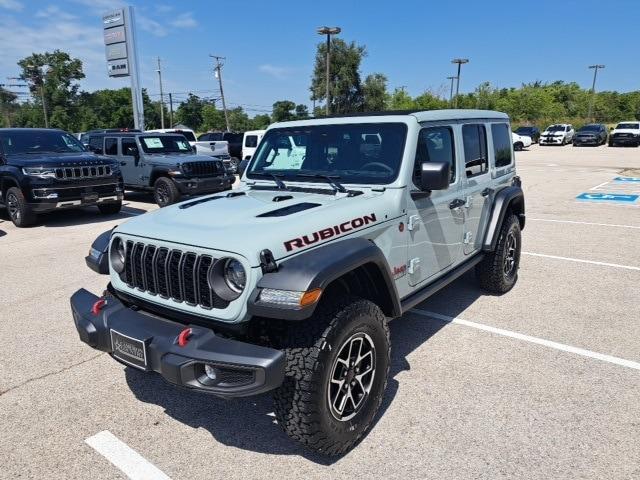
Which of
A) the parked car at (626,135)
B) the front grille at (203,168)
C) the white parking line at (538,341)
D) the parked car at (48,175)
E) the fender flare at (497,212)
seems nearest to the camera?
the white parking line at (538,341)

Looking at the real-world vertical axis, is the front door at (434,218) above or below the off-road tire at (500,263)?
above

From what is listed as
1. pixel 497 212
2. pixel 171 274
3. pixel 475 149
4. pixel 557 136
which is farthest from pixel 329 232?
pixel 557 136

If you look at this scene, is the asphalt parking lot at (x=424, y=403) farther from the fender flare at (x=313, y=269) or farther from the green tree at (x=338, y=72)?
the green tree at (x=338, y=72)

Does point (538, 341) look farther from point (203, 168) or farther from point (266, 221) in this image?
point (203, 168)

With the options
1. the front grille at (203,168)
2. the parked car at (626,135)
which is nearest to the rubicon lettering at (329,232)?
the front grille at (203,168)

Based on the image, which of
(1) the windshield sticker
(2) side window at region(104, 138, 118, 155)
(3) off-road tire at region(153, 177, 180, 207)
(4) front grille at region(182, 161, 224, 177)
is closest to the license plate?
(3) off-road tire at region(153, 177, 180, 207)

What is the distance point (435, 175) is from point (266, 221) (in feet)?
3.91

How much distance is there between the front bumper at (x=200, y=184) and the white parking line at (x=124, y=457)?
9185 mm

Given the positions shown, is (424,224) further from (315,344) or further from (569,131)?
(569,131)

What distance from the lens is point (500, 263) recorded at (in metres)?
5.02

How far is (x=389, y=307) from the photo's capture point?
10.2 ft

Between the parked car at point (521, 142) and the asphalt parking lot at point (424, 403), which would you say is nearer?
the asphalt parking lot at point (424, 403)

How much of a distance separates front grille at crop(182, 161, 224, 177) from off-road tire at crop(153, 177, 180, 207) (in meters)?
0.53

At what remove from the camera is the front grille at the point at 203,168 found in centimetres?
1178
